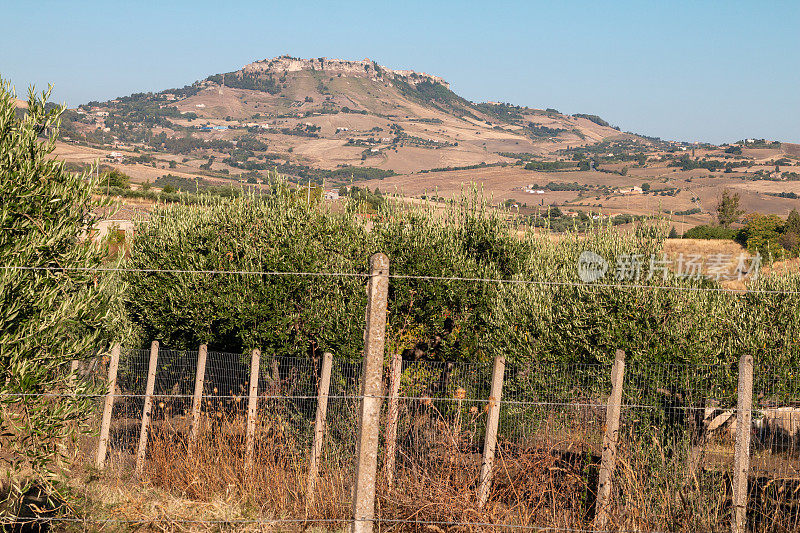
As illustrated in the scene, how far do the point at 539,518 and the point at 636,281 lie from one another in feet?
28.3

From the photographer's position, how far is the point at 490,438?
8031 millimetres

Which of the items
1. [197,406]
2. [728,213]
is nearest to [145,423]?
[197,406]

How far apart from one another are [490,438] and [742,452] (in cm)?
269

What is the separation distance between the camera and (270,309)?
1547 cm

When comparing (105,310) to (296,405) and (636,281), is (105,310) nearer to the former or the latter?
(296,405)

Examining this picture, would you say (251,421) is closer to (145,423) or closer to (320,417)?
(320,417)

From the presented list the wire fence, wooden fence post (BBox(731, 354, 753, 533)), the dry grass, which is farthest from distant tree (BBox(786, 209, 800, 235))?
the dry grass

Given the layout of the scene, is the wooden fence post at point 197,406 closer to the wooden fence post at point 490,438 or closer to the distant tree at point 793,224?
the wooden fence post at point 490,438

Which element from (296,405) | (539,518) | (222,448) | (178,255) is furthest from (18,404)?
(178,255)

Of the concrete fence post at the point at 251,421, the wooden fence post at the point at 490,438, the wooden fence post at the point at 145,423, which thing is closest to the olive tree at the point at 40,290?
the concrete fence post at the point at 251,421

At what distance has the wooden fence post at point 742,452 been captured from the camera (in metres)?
6.97
